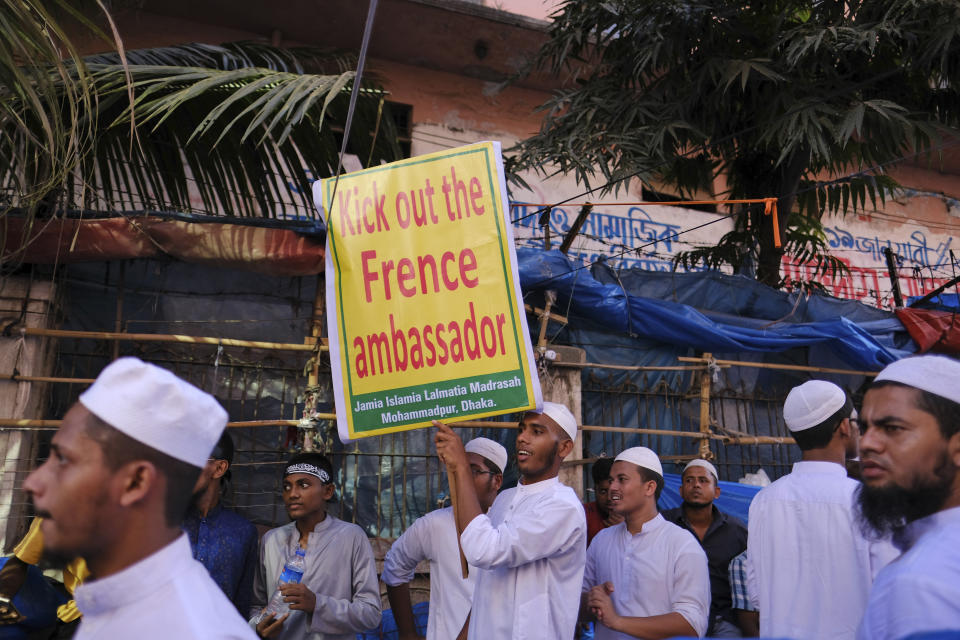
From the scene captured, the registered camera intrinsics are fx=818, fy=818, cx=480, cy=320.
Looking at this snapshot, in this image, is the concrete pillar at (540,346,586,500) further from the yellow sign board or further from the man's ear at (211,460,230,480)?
the yellow sign board

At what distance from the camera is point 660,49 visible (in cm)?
712

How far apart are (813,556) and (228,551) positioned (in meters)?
2.75

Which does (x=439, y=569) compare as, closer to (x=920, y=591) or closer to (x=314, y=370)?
(x=314, y=370)

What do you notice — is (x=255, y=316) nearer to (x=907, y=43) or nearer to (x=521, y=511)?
(x=521, y=511)

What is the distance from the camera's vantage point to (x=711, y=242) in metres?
11.3

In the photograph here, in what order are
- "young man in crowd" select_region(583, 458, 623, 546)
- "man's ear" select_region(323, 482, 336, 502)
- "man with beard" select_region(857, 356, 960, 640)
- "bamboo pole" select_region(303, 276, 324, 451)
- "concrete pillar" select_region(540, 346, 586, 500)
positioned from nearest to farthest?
"man with beard" select_region(857, 356, 960, 640), "man's ear" select_region(323, 482, 336, 502), "bamboo pole" select_region(303, 276, 324, 451), "young man in crowd" select_region(583, 458, 623, 546), "concrete pillar" select_region(540, 346, 586, 500)

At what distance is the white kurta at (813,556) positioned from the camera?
2.77 meters

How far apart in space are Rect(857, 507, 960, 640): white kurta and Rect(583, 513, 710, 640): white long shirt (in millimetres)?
2022


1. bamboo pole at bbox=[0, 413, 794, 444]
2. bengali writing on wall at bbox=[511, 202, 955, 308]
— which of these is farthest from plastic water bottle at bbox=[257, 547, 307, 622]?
bengali writing on wall at bbox=[511, 202, 955, 308]

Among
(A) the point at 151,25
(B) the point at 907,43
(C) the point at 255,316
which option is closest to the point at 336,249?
(C) the point at 255,316

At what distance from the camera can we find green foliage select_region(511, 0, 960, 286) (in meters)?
6.50

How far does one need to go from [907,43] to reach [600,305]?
3429mm

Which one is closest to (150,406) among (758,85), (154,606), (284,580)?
(154,606)

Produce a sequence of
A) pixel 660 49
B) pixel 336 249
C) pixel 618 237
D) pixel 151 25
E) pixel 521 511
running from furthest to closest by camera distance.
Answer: pixel 618 237 < pixel 151 25 < pixel 660 49 < pixel 336 249 < pixel 521 511
